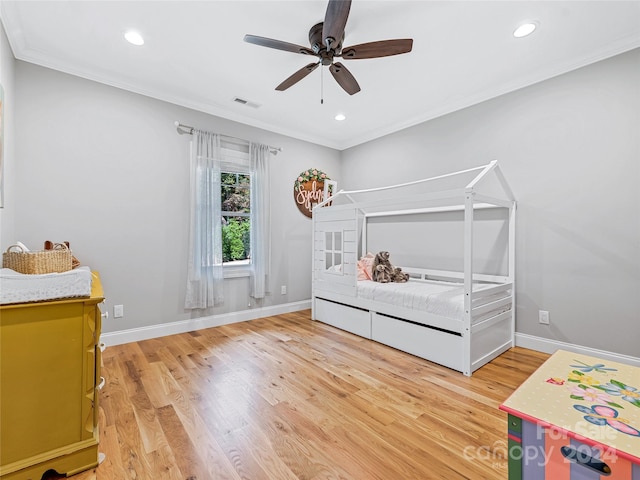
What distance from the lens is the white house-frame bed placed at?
241 cm

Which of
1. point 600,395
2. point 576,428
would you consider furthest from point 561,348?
point 576,428

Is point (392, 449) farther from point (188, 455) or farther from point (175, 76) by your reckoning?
point (175, 76)

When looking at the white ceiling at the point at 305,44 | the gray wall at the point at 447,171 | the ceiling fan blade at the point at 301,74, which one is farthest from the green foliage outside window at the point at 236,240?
the ceiling fan blade at the point at 301,74

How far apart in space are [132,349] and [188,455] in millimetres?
1786

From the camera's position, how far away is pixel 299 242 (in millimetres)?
4418

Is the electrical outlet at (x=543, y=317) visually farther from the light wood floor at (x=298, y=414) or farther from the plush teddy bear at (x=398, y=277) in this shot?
the plush teddy bear at (x=398, y=277)

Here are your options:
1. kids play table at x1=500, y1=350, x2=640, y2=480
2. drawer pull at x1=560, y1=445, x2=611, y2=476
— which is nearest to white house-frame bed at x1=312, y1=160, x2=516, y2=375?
kids play table at x1=500, y1=350, x2=640, y2=480

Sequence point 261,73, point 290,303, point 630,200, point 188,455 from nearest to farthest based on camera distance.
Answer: point 188,455 < point 630,200 < point 261,73 < point 290,303

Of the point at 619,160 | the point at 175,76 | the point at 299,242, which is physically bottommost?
the point at 299,242

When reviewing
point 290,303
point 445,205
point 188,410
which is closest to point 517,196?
point 445,205

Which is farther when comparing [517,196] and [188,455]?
[517,196]

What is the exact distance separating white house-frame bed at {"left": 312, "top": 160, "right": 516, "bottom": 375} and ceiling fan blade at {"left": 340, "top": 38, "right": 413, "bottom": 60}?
1139 mm

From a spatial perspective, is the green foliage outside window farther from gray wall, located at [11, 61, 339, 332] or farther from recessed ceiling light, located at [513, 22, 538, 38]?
recessed ceiling light, located at [513, 22, 538, 38]

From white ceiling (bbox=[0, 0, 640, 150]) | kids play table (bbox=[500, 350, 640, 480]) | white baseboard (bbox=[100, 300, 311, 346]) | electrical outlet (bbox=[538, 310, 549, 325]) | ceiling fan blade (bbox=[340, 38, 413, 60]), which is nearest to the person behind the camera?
kids play table (bbox=[500, 350, 640, 480])
